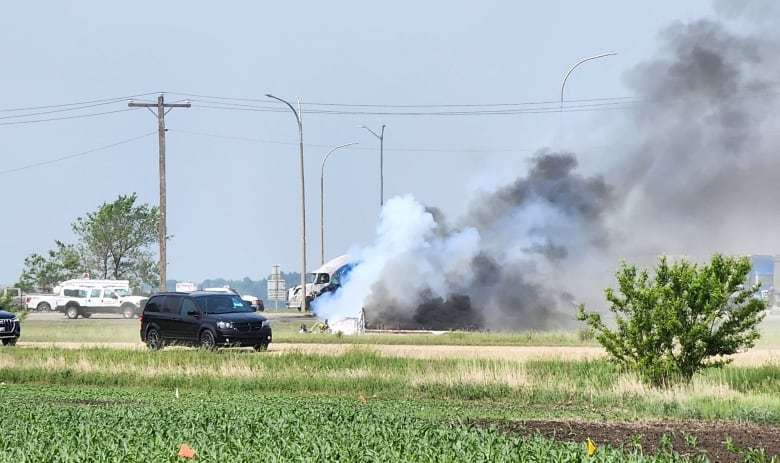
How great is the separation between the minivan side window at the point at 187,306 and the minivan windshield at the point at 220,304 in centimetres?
18

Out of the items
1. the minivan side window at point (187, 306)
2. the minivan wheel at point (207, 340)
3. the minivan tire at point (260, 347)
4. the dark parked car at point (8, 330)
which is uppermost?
the minivan side window at point (187, 306)

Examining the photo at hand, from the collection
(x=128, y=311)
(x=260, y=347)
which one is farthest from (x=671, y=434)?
(x=128, y=311)

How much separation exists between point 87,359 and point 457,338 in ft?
54.7

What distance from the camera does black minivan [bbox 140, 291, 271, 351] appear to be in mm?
36219

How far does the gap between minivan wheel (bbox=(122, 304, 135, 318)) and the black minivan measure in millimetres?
38095

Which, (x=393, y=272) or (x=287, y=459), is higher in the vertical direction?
(x=393, y=272)

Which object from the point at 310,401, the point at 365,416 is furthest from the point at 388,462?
the point at 310,401

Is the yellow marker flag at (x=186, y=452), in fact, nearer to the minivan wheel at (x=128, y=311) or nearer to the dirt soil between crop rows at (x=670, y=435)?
the dirt soil between crop rows at (x=670, y=435)

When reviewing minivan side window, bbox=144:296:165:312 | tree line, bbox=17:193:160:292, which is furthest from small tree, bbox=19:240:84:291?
minivan side window, bbox=144:296:165:312

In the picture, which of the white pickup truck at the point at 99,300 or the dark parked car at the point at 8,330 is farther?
the white pickup truck at the point at 99,300

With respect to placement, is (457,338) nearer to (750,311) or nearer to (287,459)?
(750,311)

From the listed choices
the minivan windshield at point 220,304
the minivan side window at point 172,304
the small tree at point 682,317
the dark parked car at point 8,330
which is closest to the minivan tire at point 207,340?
the minivan windshield at point 220,304

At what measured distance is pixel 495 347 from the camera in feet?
133

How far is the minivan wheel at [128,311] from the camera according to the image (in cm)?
7618
